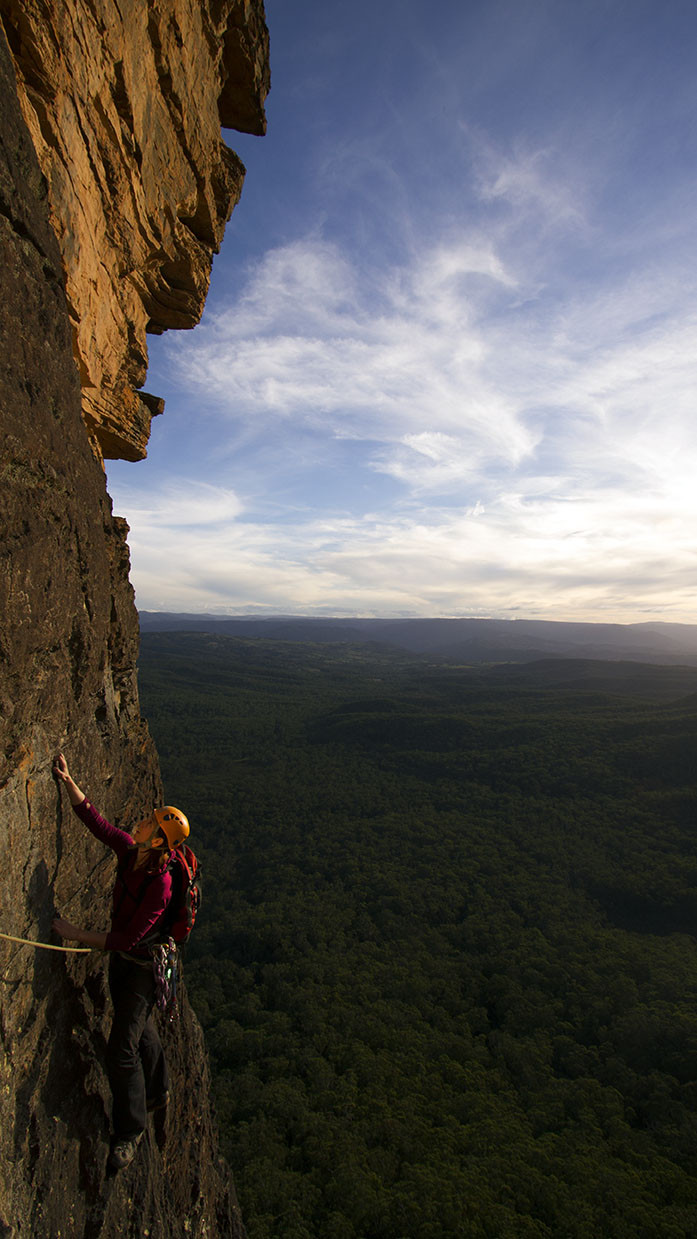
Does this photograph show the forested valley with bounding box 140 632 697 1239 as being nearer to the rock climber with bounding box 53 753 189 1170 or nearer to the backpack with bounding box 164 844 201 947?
the rock climber with bounding box 53 753 189 1170

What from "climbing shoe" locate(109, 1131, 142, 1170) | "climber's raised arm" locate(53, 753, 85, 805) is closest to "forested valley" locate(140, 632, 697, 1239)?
"climbing shoe" locate(109, 1131, 142, 1170)

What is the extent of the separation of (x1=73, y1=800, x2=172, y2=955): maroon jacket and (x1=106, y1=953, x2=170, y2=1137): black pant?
0.61m

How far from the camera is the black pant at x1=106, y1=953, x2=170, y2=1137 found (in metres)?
5.43

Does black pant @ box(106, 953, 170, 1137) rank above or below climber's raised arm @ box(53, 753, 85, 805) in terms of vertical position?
below

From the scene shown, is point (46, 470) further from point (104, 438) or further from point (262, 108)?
point (262, 108)

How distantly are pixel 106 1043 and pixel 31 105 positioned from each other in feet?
31.9

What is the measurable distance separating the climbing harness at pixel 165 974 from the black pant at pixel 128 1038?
0.41ft

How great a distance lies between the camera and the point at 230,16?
9633 mm

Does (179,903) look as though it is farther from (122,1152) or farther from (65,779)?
(122,1152)

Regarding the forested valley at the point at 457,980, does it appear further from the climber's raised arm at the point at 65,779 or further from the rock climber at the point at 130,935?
the climber's raised arm at the point at 65,779

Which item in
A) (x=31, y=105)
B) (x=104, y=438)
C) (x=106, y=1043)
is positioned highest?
(x=31, y=105)

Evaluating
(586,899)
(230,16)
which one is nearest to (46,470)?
Answer: (230,16)

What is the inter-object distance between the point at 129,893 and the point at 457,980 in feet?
159

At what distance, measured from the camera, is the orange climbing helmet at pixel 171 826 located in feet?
16.8
